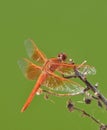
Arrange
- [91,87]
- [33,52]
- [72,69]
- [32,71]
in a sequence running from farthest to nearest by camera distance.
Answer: [33,52]
[32,71]
[72,69]
[91,87]

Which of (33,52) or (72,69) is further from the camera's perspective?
(33,52)

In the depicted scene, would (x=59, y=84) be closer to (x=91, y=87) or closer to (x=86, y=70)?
(x=86, y=70)

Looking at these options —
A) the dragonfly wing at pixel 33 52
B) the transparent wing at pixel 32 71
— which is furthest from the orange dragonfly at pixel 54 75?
the dragonfly wing at pixel 33 52

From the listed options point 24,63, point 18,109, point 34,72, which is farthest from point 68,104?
point 18,109

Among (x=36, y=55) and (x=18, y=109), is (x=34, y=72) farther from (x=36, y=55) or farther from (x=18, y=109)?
(x=18, y=109)

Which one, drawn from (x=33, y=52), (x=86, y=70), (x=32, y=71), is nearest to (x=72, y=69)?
(x=86, y=70)
